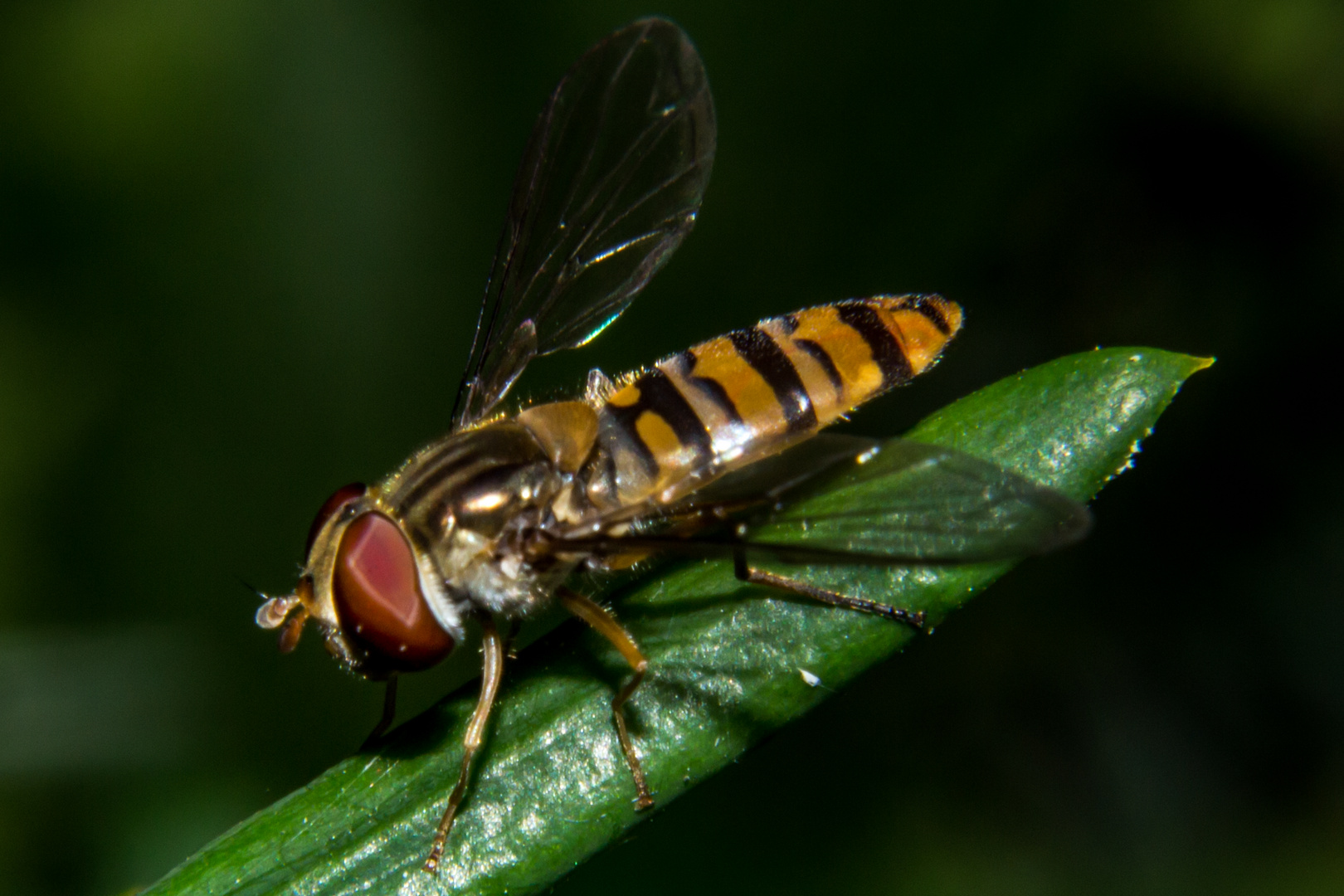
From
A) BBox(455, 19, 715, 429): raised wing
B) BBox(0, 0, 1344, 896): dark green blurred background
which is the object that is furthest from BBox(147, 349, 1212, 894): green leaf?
BBox(0, 0, 1344, 896): dark green blurred background

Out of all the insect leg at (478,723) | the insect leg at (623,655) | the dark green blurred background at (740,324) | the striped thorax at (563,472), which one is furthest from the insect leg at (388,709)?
the dark green blurred background at (740,324)

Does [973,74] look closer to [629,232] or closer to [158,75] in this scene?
[629,232]

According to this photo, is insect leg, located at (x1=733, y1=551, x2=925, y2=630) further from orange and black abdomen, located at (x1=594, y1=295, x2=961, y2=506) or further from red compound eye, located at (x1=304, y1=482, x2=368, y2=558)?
red compound eye, located at (x1=304, y1=482, x2=368, y2=558)

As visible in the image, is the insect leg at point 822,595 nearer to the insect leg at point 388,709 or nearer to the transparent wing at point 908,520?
the transparent wing at point 908,520

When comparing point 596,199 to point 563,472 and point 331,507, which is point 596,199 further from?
point 331,507

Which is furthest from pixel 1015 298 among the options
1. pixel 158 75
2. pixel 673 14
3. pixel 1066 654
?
pixel 158 75

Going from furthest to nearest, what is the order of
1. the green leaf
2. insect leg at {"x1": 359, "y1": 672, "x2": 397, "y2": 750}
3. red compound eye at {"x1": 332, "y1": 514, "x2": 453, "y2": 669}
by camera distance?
insect leg at {"x1": 359, "y1": 672, "x2": 397, "y2": 750}
red compound eye at {"x1": 332, "y1": 514, "x2": 453, "y2": 669}
the green leaf

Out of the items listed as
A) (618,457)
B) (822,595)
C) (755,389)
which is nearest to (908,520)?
(822,595)
